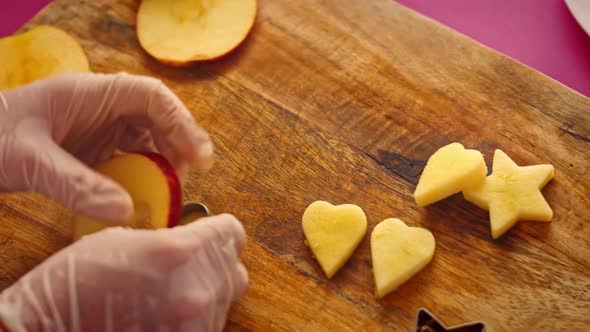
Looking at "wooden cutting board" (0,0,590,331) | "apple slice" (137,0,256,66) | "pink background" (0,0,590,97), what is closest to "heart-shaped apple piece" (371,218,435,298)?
"wooden cutting board" (0,0,590,331)

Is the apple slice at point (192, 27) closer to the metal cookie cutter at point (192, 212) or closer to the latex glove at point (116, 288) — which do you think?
the metal cookie cutter at point (192, 212)

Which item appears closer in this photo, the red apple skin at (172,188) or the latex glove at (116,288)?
the latex glove at (116,288)

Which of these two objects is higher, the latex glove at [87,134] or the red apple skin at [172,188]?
the latex glove at [87,134]

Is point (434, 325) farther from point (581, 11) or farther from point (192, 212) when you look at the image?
point (581, 11)

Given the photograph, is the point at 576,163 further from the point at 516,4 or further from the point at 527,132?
the point at 516,4

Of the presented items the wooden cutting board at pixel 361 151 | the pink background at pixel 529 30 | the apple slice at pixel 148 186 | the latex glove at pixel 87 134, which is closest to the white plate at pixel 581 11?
the pink background at pixel 529 30

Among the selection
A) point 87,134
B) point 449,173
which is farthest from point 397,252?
point 87,134

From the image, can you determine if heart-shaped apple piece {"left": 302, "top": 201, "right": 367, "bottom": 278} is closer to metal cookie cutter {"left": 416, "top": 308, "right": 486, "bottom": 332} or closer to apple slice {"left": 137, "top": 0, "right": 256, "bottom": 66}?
metal cookie cutter {"left": 416, "top": 308, "right": 486, "bottom": 332}
